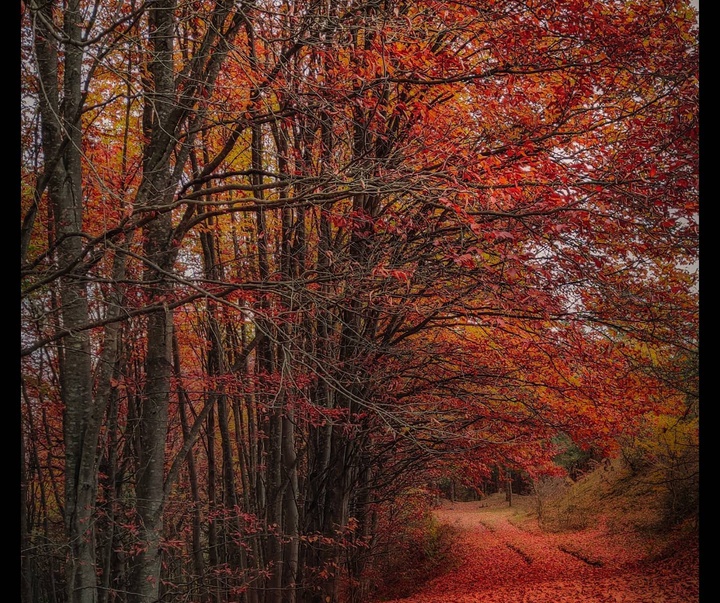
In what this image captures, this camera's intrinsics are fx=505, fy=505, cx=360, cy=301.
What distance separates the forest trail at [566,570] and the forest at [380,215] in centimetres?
327

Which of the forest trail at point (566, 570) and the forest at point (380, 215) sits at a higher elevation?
the forest at point (380, 215)

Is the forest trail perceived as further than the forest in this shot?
Yes

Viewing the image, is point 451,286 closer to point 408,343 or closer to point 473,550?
point 408,343

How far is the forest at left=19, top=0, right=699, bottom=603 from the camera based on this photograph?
382 cm

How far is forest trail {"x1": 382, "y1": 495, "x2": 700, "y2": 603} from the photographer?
9.35m

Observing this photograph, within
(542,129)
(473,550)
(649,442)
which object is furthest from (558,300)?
(473,550)

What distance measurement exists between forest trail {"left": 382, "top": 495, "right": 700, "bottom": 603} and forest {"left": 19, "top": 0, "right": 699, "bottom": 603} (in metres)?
3.27

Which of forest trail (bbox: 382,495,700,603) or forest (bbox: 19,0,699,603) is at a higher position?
forest (bbox: 19,0,699,603)

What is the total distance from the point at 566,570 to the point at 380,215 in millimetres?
11063

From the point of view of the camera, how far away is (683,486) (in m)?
11.7

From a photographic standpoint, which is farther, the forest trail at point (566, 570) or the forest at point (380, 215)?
the forest trail at point (566, 570)

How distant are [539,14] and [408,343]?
5.24 m

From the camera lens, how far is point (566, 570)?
12.6 m

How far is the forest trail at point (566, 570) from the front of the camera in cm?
935
